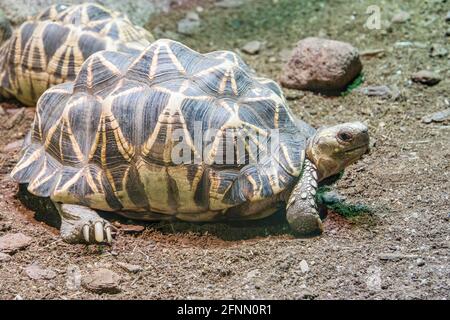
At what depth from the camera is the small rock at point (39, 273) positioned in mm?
3828

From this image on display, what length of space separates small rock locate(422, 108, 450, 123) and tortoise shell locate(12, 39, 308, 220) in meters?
1.52

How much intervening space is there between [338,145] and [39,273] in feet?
6.73

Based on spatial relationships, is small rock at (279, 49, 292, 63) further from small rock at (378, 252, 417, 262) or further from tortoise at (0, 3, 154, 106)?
small rock at (378, 252, 417, 262)

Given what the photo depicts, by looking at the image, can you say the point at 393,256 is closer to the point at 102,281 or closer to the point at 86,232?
the point at 102,281

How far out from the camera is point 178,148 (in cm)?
408

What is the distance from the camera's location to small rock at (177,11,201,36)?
23.8ft

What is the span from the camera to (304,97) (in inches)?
234

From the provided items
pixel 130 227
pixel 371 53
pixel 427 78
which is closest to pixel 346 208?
pixel 130 227

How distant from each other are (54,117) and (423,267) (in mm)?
2641

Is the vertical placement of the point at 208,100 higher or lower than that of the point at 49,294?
higher

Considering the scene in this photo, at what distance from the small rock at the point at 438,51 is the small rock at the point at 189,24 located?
8.50ft
